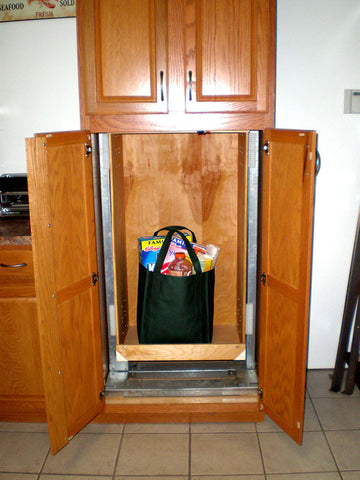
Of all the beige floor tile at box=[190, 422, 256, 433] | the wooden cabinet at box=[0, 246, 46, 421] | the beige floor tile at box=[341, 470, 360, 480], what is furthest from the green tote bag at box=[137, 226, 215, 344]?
the beige floor tile at box=[341, 470, 360, 480]

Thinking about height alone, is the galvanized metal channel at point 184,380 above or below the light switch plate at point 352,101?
below

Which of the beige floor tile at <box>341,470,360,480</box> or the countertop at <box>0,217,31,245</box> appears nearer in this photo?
the beige floor tile at <box>341,470,360,480</box>

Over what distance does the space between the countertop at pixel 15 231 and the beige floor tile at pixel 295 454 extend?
4.31 ft

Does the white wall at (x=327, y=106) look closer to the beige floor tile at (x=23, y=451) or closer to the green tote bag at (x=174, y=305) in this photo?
the green tote bag at (x=174, y=305)

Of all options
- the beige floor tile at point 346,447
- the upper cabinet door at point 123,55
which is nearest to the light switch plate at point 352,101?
the upper cabinet door at point 123,55

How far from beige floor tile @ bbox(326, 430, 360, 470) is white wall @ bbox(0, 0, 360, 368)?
2.63 ft

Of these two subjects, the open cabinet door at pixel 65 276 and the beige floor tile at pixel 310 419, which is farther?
the beige floor tile at pixel 310 419

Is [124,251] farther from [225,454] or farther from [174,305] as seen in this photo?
[225,454]

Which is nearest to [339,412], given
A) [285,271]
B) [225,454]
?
[225,454]

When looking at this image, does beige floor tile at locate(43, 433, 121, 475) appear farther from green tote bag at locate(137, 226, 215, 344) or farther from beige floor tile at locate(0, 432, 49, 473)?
green tote bag at locate(137, 226, 215, 344)

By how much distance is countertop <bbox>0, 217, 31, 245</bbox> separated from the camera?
76.6 inches

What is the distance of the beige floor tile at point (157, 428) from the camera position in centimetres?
212

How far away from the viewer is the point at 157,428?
213cm

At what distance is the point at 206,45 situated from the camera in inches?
74.3
